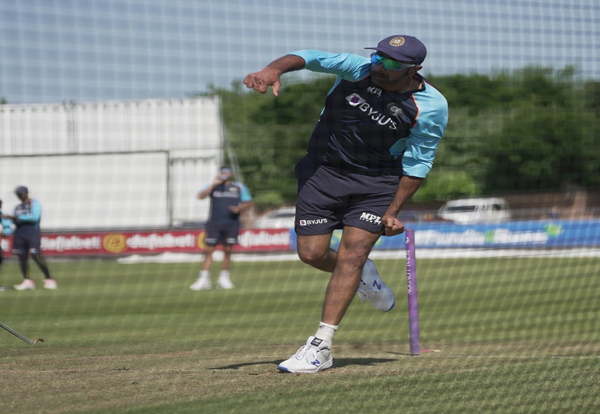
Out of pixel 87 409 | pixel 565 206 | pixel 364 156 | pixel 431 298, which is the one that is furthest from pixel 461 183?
pixel 87 409

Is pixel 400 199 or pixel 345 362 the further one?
pixel 345 362

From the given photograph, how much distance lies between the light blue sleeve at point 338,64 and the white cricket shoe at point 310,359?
1.59 m

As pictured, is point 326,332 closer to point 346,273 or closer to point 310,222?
point 346,273

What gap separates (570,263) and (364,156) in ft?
46.9

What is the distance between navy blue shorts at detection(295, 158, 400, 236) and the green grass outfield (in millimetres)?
897

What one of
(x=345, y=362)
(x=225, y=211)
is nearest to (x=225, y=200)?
(x=225, y=211)

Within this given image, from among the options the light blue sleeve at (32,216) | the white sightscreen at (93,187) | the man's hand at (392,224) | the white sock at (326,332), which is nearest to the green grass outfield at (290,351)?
the white sock at (326,332)

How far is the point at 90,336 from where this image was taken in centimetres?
785

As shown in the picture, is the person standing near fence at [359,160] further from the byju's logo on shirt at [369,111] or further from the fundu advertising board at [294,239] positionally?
the fundu advertising board at [294,239]

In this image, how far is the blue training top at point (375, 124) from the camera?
17.3ft

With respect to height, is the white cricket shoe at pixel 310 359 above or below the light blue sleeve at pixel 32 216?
above

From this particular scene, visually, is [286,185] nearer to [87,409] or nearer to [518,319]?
[518,319]

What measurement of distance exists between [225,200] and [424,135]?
372 inches

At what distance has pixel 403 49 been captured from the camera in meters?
5.04
